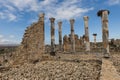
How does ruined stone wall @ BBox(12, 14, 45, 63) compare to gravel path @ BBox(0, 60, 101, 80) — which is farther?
ruined stone wall @ BBox(12, 14, 45, 63)

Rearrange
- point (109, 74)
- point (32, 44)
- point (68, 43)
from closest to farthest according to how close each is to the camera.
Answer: point (109, 74), point (32, 44), point (68, 43)

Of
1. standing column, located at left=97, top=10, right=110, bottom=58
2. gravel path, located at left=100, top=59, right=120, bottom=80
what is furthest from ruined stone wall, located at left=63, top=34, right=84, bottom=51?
gravel path, located at left=100, top=59, right=120, bottom=80

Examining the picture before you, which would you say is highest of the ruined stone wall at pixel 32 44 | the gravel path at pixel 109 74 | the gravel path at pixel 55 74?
the ruined stone wall at pixel 32 44

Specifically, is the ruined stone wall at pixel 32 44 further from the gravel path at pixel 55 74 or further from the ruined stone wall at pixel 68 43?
the ruined stone wall at pixel 68 43

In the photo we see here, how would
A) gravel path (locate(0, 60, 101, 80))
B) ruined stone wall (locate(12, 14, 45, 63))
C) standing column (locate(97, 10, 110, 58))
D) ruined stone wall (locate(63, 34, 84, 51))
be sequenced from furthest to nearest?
ruined stone wall (locate(63, 34, 84, 51)), standing column (locate(97, 10, 110, 58)), ruined stone wall (locate(12, 14, 45, 63)), gravel path (locate(0, 60, 101, 80))

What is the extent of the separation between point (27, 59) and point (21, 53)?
735 millimetres

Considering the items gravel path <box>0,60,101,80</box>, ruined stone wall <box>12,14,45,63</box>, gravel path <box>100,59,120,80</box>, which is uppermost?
ruined stone wall <box>12,14,45,63</box>

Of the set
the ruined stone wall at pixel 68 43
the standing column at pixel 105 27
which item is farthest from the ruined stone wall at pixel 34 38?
the ruined stone wall at pixel 68 43

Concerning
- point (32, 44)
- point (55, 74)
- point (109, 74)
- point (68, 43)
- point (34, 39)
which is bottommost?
point (55, 74)

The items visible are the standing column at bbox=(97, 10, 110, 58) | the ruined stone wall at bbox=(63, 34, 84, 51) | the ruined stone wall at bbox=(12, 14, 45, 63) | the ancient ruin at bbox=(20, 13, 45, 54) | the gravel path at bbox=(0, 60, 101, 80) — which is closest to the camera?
the gravel path at bbox=(0, 60, 101, 80)

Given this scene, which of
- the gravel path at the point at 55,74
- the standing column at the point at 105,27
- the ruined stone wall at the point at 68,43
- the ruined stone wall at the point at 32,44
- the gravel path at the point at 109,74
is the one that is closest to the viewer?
the gravel path at the point at 109,74

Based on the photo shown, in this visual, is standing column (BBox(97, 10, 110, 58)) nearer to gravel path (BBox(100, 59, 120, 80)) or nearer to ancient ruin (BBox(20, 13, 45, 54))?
ancient ruin (BBox(20, 13, 45, 54))

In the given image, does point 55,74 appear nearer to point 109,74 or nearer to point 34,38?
point 109,74

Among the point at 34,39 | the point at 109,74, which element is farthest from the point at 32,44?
the point at 109,74
